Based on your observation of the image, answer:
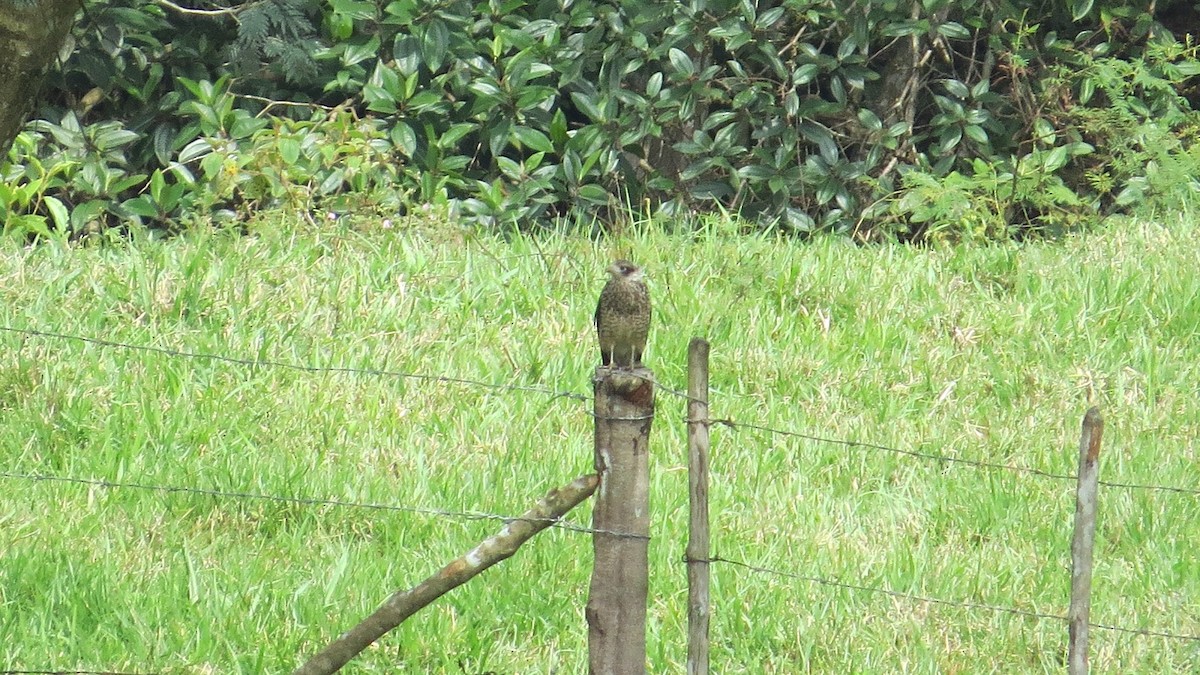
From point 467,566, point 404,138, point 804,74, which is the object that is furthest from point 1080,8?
point 467,566

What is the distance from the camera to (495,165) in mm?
7645

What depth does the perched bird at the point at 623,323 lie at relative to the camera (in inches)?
110

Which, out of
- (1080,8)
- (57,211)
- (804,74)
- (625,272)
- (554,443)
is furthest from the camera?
(1080,8)

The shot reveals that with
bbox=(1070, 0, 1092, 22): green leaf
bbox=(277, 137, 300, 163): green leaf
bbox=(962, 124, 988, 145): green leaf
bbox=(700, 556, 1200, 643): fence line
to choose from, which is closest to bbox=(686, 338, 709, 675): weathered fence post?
bbox=(700, 556, 1200, 643): fence line

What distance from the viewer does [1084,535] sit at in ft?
9.53

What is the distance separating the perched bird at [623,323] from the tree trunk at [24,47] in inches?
46.5

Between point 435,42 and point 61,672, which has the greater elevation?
point 435,42

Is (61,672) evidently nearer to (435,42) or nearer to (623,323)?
(623,323)

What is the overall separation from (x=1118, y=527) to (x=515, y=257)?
2723mm

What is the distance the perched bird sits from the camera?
2.79 metres

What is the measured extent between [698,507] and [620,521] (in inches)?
8.0

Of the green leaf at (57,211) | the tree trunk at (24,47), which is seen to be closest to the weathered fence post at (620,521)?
the tree trunk at (24,47)

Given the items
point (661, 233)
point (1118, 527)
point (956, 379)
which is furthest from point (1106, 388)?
point (661, 233)

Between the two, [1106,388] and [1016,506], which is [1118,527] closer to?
[1016,506]
